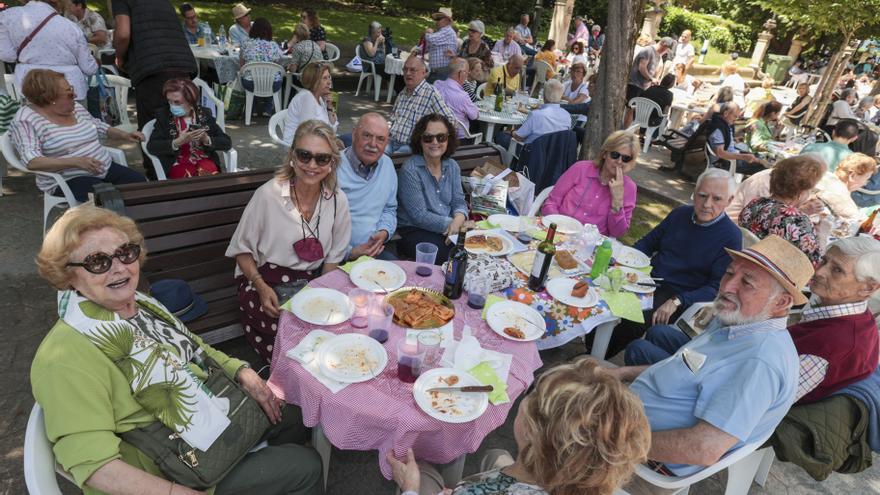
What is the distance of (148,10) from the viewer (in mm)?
5125

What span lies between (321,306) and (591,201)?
2.75 meters

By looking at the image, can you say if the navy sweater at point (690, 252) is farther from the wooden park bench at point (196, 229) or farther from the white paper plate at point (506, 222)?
the wooden park bench at point (196, 229)

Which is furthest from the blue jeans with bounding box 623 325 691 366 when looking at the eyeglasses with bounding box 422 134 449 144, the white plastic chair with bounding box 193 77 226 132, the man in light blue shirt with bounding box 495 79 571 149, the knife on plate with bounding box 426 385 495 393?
the white plastic chair with bounding box 193 77 226 132

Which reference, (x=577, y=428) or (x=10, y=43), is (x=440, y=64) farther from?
(x=577, y=428)

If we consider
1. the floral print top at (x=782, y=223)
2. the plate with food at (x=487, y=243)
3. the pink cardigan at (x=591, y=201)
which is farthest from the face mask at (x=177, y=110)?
the floral print top at (x=782, y=223)

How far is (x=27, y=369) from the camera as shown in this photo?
3191mm

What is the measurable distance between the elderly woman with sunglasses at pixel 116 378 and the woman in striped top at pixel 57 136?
256cm

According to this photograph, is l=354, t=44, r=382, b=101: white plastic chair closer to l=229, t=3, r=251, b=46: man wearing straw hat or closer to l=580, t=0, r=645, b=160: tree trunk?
l=229, t=3, r=251, b=46: man wearing straw hat

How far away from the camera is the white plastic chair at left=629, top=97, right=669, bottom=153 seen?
381 inches

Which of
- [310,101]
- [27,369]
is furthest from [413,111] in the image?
[27,369]

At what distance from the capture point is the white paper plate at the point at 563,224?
3818mm

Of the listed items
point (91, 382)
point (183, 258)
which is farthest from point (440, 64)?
point (91, 382)

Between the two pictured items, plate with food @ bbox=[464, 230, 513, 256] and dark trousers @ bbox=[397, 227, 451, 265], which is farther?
dark trousers @ bbox=[397, 227, 451, 265]

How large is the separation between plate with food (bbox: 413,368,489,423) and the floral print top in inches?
128
